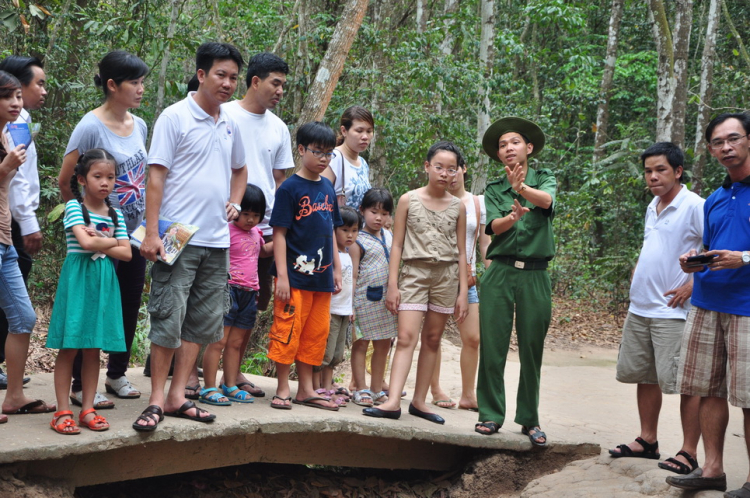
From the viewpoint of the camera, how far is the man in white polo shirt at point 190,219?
12.6 ft

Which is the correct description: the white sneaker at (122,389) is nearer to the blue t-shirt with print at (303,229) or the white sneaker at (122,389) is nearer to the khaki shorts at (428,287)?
the blue t-shirt with print at (303,229)

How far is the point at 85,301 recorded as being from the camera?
3678mm

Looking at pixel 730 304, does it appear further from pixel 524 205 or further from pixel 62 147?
pixel 62 147

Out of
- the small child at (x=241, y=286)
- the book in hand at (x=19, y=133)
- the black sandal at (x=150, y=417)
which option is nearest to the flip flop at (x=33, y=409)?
the black sandal at (x=150, y=417)

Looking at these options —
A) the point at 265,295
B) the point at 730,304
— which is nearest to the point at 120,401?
the point at 265,295

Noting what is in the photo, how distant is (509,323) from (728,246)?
152 centimetres

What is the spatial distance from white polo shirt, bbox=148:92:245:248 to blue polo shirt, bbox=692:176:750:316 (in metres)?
2.78

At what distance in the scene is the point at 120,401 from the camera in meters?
4.40

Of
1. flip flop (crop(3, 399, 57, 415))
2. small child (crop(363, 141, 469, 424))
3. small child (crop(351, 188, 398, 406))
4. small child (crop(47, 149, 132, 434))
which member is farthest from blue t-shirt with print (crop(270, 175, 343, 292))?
flip flop (crop(3, 399, 57, 415))

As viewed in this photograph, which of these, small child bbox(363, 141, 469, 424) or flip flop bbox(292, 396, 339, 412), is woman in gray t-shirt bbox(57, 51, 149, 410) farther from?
small child bbox(363, 141, 469, 424)

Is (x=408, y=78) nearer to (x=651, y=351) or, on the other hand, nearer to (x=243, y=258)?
(x=243, y=258)

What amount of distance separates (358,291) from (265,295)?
0.71m

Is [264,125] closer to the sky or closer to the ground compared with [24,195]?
closer to the sky

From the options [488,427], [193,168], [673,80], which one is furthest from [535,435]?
[673,80]
